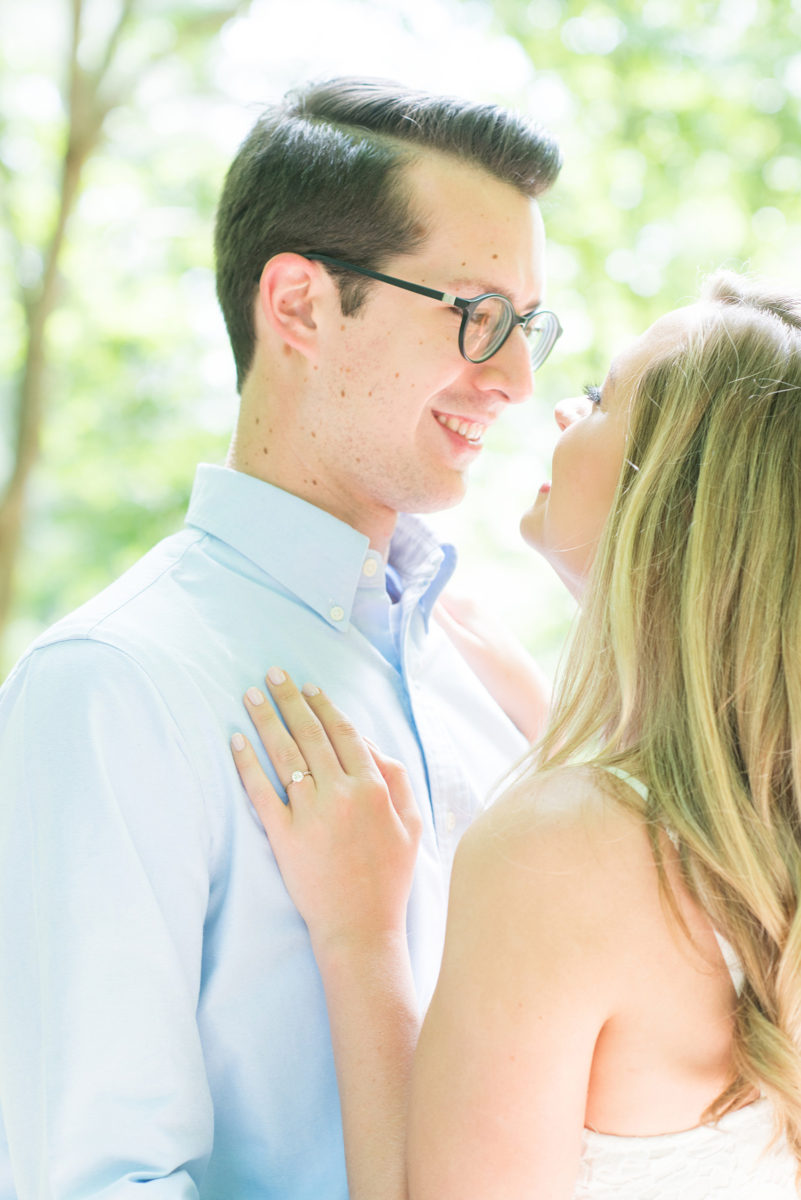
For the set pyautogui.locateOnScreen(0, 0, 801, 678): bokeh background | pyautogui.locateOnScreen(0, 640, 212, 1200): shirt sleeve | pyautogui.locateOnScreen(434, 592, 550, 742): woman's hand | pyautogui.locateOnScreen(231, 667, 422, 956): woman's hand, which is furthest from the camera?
pyautogui.locateOnScreen(0, 0, 801, 678): bokeh background

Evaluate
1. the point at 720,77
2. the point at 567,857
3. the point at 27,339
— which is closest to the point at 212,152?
the point at 27,339

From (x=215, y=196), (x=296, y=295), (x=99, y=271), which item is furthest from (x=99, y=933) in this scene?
(x=99, y=271)

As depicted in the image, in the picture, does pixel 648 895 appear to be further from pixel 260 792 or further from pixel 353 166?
pixel 353 166

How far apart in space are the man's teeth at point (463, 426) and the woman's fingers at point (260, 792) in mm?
716

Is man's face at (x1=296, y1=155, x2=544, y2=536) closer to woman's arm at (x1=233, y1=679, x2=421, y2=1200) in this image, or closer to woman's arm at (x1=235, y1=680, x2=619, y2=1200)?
woman's arm at (x1=233, y1=679, x2=421, y2=1200)

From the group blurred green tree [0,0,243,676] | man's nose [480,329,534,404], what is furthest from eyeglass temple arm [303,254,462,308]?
blurred green tree [0,0,243,676]

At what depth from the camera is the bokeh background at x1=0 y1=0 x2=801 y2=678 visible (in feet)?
15.2

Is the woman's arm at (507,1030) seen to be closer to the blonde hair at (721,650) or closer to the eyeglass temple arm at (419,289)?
the blonde hair at (721,650)

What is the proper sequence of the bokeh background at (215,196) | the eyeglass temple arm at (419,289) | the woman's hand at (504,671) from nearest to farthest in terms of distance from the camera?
the eyeglass temple arm at (419,289) → the woman's hand at (504,671) → the bokeh background at (215,196)

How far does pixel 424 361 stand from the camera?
5.94 ft

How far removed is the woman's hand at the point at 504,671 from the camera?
2.14 meters

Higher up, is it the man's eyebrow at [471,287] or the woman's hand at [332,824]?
the man's eyebrow at [471,287]

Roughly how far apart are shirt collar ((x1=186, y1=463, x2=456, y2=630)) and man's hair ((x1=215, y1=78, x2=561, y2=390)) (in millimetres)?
335

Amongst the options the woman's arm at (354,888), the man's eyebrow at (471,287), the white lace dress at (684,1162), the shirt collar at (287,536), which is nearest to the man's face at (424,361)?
the man's eyebrow at (471,287)
